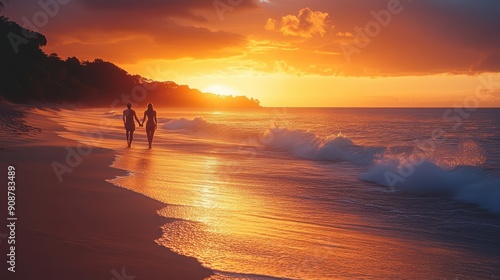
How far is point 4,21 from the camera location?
46.7m

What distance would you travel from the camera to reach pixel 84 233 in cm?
552

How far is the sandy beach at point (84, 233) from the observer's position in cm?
437

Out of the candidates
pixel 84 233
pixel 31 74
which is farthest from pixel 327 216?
pixel 31 74

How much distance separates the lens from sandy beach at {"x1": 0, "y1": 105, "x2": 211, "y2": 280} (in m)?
4.37

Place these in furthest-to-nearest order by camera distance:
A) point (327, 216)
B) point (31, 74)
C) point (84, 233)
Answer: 1. point (31, 74)
2. point (327, 216)
3. point (84, 233)

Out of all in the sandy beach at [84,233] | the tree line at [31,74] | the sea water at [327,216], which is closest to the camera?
the sandy beach at [84,233]

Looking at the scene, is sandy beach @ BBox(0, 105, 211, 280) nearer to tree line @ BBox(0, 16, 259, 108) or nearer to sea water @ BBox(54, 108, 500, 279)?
sea water @ BBox(54, 108, 500, 279)

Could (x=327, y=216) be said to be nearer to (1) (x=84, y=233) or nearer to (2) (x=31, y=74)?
(1) (x=84, y=233)

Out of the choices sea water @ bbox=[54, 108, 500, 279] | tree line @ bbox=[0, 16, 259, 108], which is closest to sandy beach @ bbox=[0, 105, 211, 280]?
sea water @ bbox=[54, 108, 500, 279]

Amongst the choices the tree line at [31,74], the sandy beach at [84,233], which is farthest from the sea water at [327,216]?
the tree line at [31,74]

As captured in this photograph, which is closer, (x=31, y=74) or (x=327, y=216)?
(x=327, y=216)

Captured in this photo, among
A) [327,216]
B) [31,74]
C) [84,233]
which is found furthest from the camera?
[31,74]

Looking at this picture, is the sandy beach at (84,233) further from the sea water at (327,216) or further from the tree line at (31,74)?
the tree line at (31,74)

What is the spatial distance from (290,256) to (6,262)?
299 centimetres
